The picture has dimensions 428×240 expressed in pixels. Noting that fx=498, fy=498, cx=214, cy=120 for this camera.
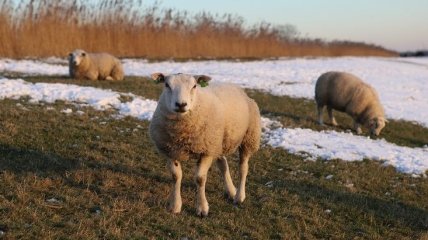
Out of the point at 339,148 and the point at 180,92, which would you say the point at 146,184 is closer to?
the point at 180,92


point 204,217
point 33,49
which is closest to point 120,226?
point 204,217

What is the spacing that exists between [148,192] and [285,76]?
1801 cm

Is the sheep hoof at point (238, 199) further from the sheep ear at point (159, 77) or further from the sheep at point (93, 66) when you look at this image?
the sheep at point (93, 66)

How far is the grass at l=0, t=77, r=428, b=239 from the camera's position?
4.55m

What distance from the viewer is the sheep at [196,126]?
473 cm

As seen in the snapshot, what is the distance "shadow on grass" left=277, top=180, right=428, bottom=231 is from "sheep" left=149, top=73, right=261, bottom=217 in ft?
3.64

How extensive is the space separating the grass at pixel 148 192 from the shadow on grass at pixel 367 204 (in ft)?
0.05

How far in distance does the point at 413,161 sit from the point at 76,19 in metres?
18.1

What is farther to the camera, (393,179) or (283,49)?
(283,49)

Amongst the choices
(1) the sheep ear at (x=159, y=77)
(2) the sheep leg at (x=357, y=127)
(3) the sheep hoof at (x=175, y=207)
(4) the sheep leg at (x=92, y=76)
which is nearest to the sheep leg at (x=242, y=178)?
(3) the sheep hoof at (x=175, y=207)

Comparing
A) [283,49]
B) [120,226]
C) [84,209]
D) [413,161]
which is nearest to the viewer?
[120,226]

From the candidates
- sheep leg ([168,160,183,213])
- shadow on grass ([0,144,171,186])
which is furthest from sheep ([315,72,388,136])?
sheep leg ([168,160,183,213])

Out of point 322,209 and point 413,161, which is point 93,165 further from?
point 413,161

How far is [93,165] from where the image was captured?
6.19 m
